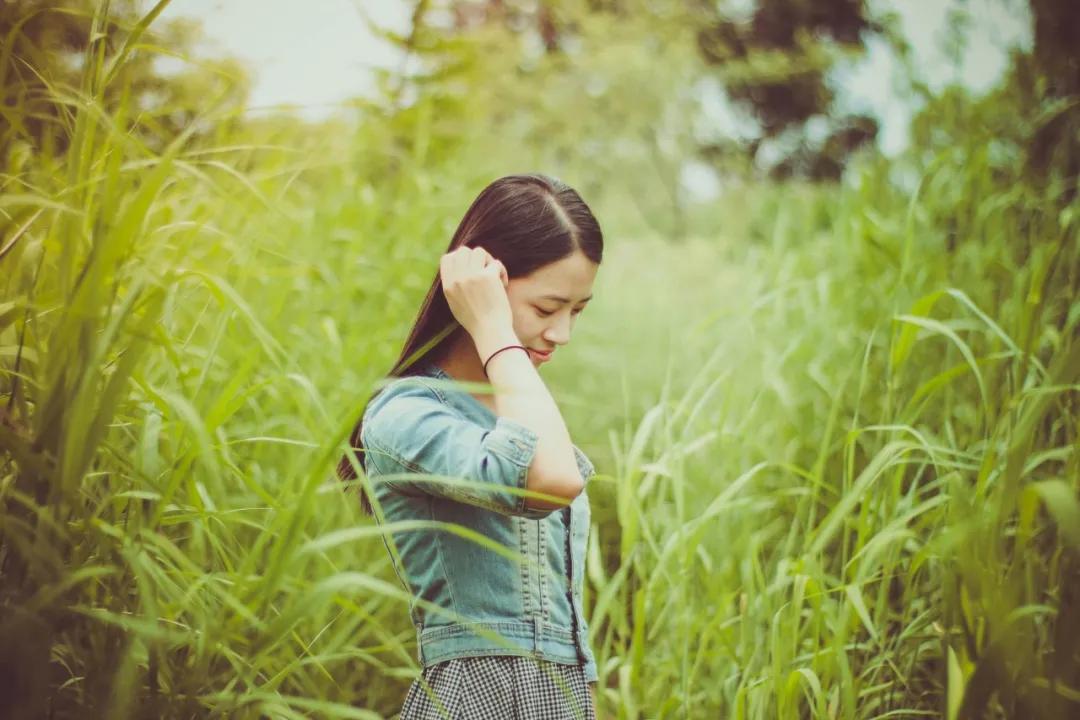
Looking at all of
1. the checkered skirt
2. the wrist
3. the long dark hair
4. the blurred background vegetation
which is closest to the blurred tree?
the blurred background vegetation

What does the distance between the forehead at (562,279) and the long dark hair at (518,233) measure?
0.03 feet

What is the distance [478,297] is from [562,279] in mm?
150

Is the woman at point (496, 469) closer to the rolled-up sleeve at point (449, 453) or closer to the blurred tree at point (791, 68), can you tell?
the rolled-up sleeve at point (449, 453)

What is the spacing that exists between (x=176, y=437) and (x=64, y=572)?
0.28 m

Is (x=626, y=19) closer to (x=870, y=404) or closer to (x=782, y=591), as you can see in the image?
(x=870, y=404)

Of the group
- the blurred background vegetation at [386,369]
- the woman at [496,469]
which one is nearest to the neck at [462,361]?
the woman at [496,469]

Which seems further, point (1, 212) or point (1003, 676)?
point (1, 212)

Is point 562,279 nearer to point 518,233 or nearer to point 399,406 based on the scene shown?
point 518,233

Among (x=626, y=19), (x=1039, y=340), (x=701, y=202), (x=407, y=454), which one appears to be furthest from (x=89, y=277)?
(x=701, y=202)

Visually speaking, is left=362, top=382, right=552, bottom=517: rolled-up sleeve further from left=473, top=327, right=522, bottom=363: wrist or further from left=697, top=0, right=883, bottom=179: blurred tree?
left=697, top=0, right=883, bottom=179: blurred tree

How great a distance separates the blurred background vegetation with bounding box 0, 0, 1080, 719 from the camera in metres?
0.90

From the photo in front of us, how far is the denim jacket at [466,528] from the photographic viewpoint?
0.99m

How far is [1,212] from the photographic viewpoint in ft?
3.48

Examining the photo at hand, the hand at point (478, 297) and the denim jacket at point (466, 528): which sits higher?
the hand at point (478, 297)
